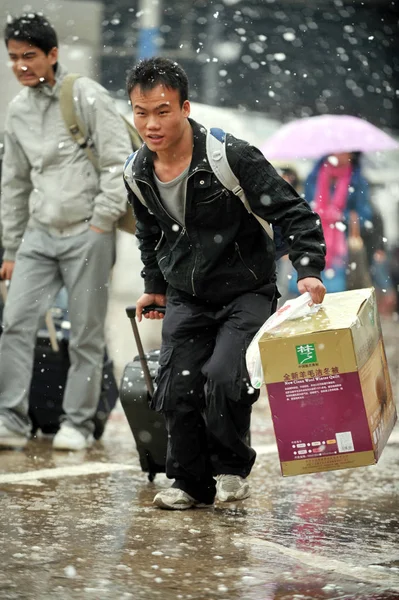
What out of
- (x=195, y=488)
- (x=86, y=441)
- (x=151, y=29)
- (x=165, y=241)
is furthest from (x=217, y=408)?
(x=151, y=29)

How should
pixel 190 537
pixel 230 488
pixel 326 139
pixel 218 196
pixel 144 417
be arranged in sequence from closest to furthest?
pixel 190 537
pixel 218 196
pixel 230 488
pixel 144 417
pixel 326 139

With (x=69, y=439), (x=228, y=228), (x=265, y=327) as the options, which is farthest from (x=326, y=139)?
(x=265, y=327)

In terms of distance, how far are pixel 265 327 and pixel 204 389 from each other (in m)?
0.63

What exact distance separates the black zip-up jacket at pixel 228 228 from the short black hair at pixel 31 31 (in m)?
1.98

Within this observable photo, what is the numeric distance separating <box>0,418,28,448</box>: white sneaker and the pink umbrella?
223 inches

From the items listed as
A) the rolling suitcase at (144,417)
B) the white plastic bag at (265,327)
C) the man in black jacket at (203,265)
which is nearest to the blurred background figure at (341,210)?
the rolling suitcase at (144,417)

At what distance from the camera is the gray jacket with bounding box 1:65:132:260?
7.04 metres

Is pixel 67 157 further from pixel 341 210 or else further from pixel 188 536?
pixel 341 210

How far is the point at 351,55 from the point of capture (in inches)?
1215

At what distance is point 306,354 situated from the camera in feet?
15.0

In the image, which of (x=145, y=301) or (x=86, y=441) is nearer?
(x=145, y=301)

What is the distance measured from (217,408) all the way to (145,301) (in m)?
0.74

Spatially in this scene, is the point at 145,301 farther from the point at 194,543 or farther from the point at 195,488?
the point at 194,543

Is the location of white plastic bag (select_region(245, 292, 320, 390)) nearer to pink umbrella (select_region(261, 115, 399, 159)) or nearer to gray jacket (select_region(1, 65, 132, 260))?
gray jacket (select_region(1, 65, 132, 260))
